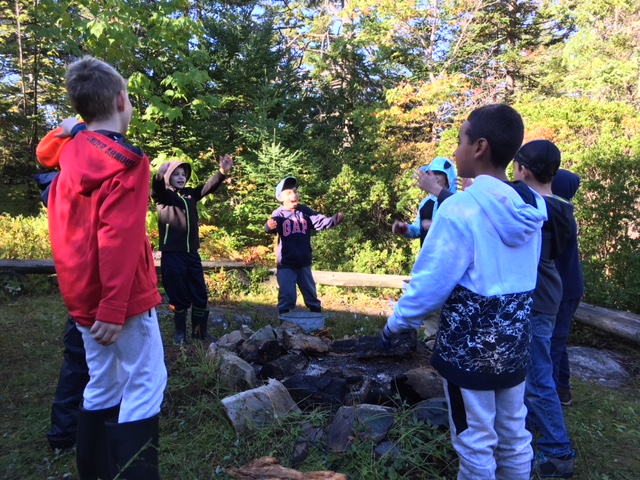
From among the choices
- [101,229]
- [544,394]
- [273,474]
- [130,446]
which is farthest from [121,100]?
[544,394]

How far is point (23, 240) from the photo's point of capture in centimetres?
845

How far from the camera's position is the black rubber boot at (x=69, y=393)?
2.74 metres

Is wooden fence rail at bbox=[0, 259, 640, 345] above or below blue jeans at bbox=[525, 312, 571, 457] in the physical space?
below

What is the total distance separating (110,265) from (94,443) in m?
0.95

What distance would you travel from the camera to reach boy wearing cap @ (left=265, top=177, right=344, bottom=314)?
5.33 metres

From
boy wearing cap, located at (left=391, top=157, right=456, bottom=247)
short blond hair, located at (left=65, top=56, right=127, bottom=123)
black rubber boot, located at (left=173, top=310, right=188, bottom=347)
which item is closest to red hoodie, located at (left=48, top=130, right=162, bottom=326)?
short blond hair, located at (left=65, top=56, right=127, bottom=123)

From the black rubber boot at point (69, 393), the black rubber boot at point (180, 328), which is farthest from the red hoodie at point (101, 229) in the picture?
the black rubber boot at point (180, 328)

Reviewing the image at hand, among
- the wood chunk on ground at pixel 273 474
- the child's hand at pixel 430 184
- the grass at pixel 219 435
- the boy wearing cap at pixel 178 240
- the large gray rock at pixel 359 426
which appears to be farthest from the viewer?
the boy wearing cap at pixel 178 240

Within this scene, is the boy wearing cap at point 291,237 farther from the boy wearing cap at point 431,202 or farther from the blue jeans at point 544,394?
the blue jeans at point 544,394

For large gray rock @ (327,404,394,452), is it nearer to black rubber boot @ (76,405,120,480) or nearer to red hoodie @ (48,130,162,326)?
black rubber boot @ (76,405,120,480)

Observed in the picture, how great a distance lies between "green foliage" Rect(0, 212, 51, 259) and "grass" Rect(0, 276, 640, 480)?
410 cm

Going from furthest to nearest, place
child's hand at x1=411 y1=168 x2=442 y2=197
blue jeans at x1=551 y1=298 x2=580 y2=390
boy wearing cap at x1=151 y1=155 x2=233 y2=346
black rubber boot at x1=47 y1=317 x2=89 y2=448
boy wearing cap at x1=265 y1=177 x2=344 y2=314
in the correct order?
boy wearing cap at x1=265 y1=177 x2=344 y2=314
boy wearing cap at x1=151 y1=155 x2=233 y2=346
blue jeans at x1=551 y1=298 x2=580 y2=390
black rubber boot at x1=47 y1=317 x2=89 y2=448
child's hand at x1=411 y1=168 x2=442 y2=197

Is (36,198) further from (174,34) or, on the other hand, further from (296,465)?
(296,465)

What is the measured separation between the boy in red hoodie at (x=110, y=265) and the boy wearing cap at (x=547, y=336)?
2092mm
